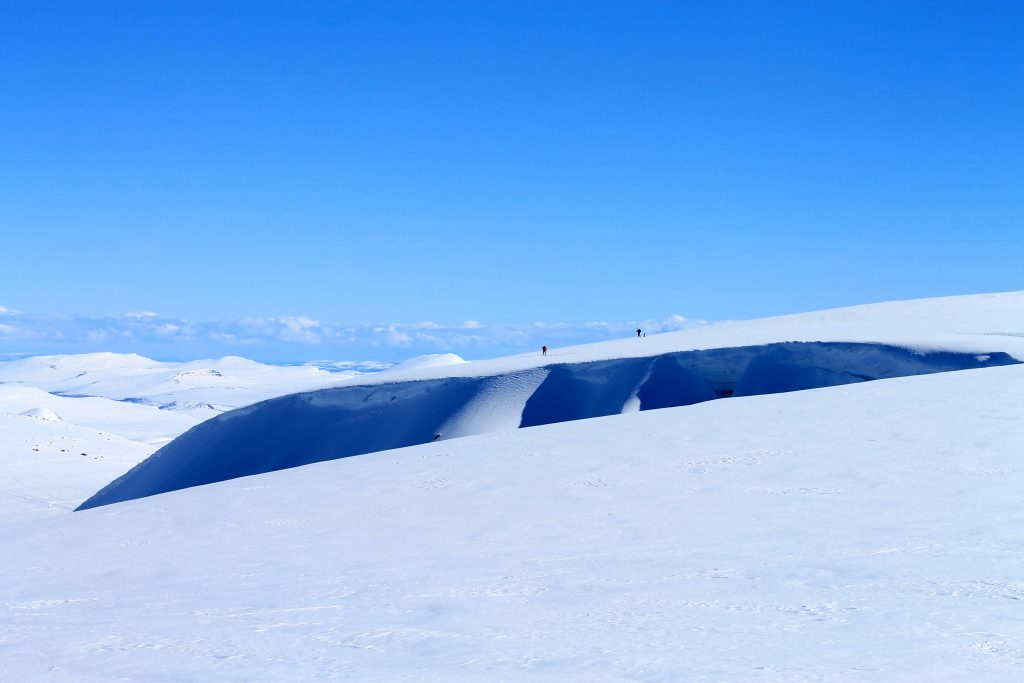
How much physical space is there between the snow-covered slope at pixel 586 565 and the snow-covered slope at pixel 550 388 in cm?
667

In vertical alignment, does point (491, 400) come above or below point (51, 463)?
above

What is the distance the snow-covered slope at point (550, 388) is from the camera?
19.9 m

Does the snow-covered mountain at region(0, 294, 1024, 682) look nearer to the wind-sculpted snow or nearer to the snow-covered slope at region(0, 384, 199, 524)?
the wind-sculpted snow

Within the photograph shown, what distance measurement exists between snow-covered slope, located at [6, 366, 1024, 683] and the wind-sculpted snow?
22.7ft

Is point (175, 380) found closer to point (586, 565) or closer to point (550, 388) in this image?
point (550, 388)

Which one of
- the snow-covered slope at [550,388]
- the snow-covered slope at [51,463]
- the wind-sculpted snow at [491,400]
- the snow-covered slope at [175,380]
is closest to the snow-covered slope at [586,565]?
the snow-covered slope at [550,388]

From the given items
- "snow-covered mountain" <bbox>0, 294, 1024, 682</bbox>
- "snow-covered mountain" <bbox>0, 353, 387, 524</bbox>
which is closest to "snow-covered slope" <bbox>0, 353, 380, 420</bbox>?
"snow-covered mountain" <bbox>0, 353, 387, 524</bbox>

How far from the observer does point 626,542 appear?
25.2 ft

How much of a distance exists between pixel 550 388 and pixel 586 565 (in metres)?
14.3

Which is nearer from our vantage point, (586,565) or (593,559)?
(586,565)

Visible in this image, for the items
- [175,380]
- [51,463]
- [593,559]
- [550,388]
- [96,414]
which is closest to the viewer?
[593,559]

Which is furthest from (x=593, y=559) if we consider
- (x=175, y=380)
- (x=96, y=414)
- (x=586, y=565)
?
(x=175, y=380)

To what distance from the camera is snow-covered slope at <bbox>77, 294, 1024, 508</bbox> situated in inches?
784

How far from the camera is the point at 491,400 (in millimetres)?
21203
